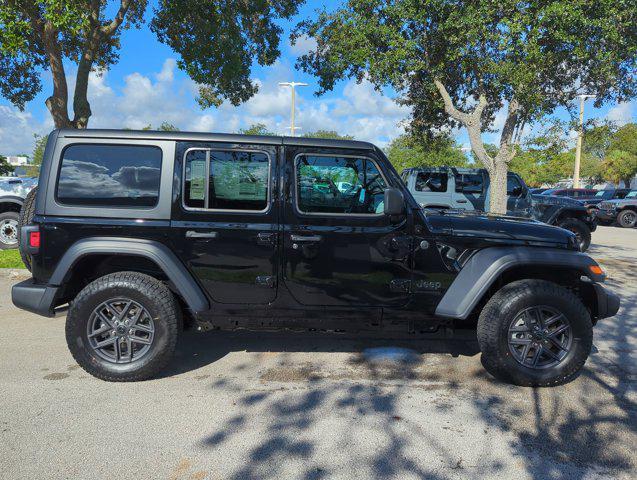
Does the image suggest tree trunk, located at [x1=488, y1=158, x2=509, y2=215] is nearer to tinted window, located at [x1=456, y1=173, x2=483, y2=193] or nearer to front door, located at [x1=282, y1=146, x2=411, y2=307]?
tinted window, located at [x1=456, y1=173, x2=483, y2=193]

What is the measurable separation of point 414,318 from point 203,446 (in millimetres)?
1834

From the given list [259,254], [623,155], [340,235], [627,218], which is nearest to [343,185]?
[340,235]

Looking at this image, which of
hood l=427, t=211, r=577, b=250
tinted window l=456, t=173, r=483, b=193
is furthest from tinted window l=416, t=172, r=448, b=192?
hood l=427, t=211, r=577, b=250

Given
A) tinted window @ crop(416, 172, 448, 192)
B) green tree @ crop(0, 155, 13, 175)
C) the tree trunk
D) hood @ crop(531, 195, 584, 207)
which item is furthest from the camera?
green tree @ crop(0, 155, 13, 175)

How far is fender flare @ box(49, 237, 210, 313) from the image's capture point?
340 cm

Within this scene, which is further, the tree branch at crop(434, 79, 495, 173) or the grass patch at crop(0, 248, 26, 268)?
the tree branch at crop(434, 79, 495, 173)

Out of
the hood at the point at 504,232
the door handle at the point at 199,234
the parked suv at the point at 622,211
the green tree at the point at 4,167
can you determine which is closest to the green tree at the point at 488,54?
the hood at the point at 504,232

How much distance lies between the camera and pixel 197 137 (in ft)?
11.6

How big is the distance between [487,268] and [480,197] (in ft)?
25.9

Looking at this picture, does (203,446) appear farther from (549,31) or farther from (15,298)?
(549,31)

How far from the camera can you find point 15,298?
3570mm

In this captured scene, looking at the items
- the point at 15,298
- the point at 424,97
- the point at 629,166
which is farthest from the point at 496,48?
the point at 629,166

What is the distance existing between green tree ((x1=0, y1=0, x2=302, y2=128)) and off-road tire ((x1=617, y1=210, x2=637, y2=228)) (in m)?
15.9

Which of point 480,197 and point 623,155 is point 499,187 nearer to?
point 480,197
